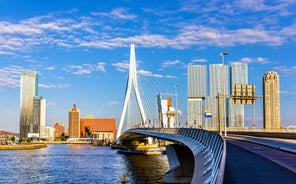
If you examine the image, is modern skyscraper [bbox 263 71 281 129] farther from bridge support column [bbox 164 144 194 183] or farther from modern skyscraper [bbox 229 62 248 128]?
bridge support column [bbox 164 144 194 183]

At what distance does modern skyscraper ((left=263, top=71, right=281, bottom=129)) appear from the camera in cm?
8434

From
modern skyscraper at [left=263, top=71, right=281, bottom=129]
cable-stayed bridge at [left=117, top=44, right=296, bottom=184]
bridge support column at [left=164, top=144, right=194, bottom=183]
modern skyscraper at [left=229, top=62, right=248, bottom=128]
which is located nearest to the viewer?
cable-stayed bridge at [left=117, top=44, right=296, bottom=184]

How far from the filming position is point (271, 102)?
84062 mm

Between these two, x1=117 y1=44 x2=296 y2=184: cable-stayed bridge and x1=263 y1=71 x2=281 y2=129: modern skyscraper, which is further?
x1=263 y1=71 x2=281 y2=129: modern skyscraper

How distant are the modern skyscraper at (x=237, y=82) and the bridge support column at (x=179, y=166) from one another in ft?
167

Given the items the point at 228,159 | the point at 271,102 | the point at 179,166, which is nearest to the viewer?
the point at 228,159

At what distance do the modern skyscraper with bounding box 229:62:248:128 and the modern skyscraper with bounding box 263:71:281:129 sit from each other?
12938mm

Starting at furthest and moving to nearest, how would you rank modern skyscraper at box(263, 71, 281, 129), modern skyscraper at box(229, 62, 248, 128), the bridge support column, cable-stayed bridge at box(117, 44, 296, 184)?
modern skyscraper at box(229, 62, 248, 128) < modern skyscraper at box(263, 71, 281, 129) < the bridge support column < cable-stayed bridge at box(117, 44, 296, 184)

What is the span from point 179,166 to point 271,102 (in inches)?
1742

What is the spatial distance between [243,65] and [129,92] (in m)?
34.2

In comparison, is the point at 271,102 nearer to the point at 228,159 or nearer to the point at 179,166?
the point at 179,166

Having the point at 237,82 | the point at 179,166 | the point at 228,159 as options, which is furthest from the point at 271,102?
the point at 228,159

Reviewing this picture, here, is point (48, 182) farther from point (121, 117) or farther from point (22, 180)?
point (121, 117)

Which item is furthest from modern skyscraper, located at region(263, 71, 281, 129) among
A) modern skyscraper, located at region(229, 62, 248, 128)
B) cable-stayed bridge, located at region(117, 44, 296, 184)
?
cable-stayed bridge, located at region(117, 44, 296, 184)
